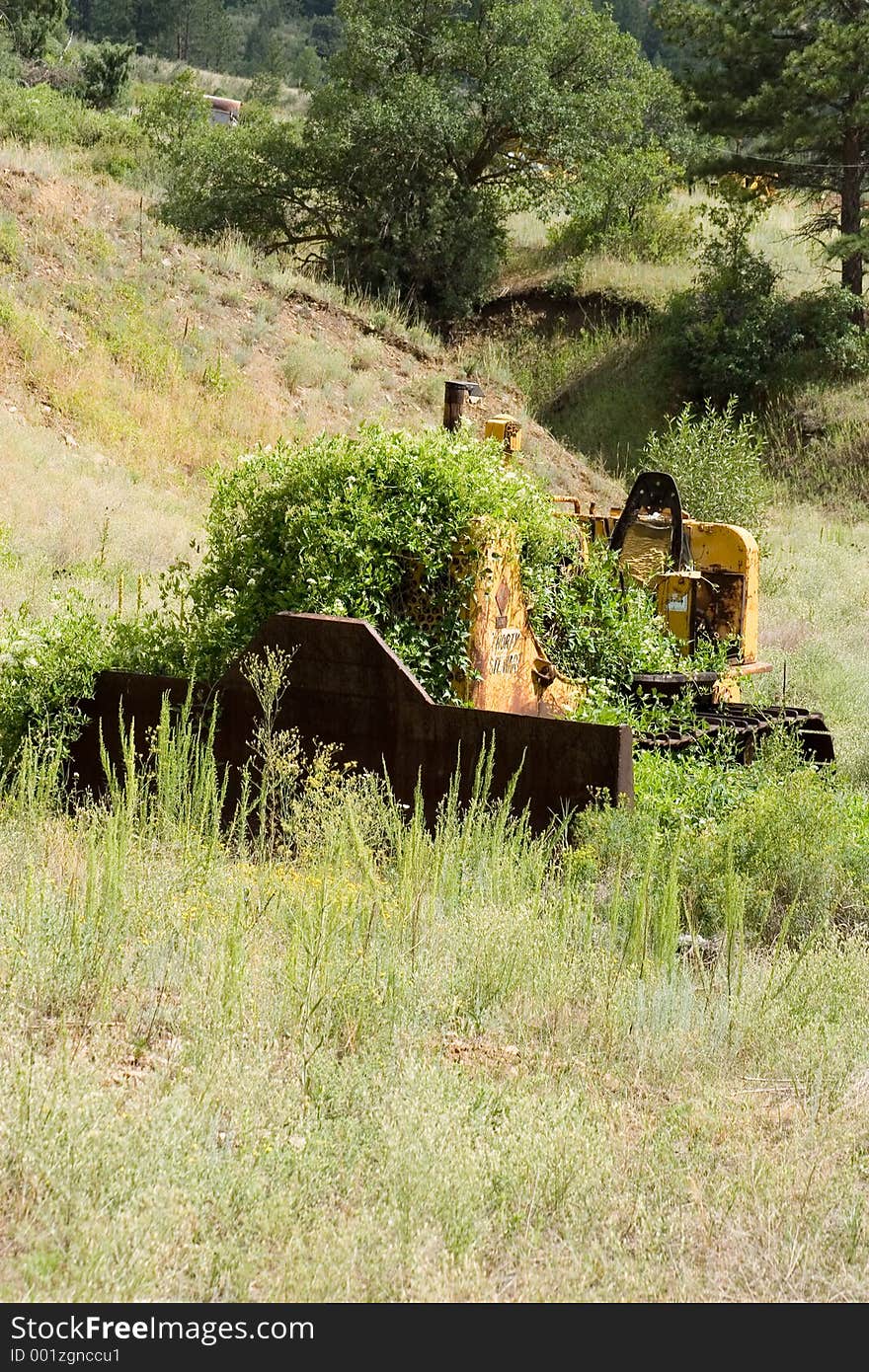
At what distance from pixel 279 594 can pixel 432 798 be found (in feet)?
4.43

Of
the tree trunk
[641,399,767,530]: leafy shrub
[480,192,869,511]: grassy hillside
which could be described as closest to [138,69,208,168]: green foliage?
[480,192,869,511]: grassy hillside

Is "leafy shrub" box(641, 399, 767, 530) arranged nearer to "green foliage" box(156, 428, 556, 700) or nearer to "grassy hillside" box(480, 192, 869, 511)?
"grassy hillside" box(480, 192, 869, 511)

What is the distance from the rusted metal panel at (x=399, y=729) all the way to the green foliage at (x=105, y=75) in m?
45.6

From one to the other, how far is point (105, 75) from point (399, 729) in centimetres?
4761

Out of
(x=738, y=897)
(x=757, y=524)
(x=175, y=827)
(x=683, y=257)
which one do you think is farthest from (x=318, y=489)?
(x=683, y=257)

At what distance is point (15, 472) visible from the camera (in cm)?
1387

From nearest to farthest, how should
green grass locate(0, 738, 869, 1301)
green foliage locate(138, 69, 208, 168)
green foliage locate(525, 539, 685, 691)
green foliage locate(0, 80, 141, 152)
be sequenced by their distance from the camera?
green grass locate(0, 738, 869, 1301) → green foliage locate(525, 539, 685, 691) → green foliage locate(0, 80, 141, 152) → green foliage locate(138, 69, 208, 168)

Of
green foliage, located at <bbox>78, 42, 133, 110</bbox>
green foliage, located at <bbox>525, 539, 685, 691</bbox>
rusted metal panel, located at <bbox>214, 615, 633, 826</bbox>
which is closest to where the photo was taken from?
rusted metal panel, located at <bbox>214, 615, 633, 826</bbox>

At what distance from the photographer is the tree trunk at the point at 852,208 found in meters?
29.9

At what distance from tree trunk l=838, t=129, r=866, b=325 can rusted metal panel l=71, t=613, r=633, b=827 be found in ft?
87.0

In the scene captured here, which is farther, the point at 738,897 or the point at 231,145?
the point at 231,145

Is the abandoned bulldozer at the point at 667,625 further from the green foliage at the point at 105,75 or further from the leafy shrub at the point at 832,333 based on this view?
the green foliage at the point at 105,75

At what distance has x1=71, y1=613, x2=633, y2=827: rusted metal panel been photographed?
621cm

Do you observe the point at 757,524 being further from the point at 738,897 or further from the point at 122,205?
the point at 738,897
